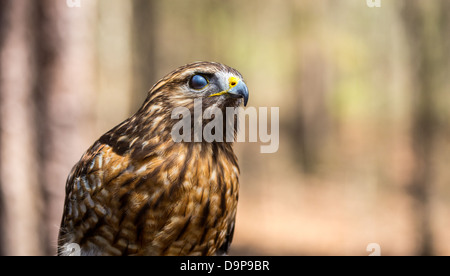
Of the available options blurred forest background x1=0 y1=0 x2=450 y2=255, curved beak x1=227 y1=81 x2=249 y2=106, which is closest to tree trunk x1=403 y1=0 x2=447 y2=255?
blurred forest background x1=0 y1=0 x2=450 y2=255

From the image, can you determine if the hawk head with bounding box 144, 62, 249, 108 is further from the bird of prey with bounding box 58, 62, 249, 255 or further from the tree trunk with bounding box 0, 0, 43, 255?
the tree trunk with bounding box 0, 0, 43, 255

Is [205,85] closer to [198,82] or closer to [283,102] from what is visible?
[198,82]

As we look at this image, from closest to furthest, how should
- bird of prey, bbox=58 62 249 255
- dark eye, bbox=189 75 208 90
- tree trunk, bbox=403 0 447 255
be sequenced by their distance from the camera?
bird of prey, bbox=58 62 249 255 → dark eye, bbox=189 75 208 90 → tree trunk, bbox=403 0 447 255

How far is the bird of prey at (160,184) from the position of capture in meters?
2.35

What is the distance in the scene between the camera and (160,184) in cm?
236

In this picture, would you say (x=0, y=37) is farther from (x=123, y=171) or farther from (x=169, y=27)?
(x=169, y=27)

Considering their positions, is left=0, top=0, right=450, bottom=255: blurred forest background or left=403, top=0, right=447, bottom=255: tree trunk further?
left=403, top=0, right=447, bottom=255: tree trunk

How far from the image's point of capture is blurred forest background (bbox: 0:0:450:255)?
12.1ft

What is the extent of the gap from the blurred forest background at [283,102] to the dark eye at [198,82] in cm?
151

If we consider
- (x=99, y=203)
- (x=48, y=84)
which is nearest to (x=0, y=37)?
(x=48, y=84)

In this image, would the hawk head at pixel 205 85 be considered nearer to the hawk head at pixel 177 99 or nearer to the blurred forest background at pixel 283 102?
the hawk head at pixel 177 99

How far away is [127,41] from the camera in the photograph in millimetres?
8719

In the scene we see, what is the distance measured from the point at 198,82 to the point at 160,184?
629 mm

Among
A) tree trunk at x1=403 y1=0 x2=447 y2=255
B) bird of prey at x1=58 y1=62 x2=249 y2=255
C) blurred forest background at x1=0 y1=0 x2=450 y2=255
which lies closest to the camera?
bird of prey at x1=58 y1=62 x2=249 y2=255
